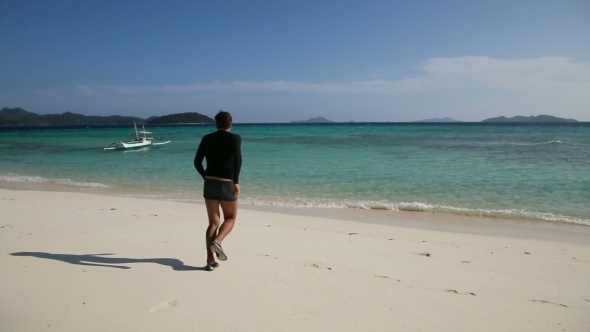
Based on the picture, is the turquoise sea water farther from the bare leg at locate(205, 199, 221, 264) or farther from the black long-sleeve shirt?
the black long-sleeve shirt

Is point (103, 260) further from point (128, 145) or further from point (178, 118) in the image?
point (178, 118)

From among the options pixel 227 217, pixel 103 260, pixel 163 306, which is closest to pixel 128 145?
pixel 103 260

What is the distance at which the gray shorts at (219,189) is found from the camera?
4117 millimetres

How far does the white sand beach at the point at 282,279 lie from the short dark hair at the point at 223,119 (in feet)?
5.31

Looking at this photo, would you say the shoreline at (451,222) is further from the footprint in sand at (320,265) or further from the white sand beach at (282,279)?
the footprint in sand at (320,265)

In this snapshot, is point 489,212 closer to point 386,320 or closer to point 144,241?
point 386,320

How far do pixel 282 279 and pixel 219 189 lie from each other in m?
1.19

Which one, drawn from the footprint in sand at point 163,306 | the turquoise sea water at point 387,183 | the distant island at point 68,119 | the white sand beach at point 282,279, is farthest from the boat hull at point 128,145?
the distant island at point 68,119

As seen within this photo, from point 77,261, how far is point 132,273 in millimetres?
886

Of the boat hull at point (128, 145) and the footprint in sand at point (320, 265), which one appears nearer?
the footprint in sand at point (320, 265)

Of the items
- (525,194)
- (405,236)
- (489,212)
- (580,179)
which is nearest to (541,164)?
(580,179)

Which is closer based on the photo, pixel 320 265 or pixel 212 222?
pixel 212 222

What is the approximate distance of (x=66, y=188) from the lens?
12.9m

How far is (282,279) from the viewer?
13.3 feet
